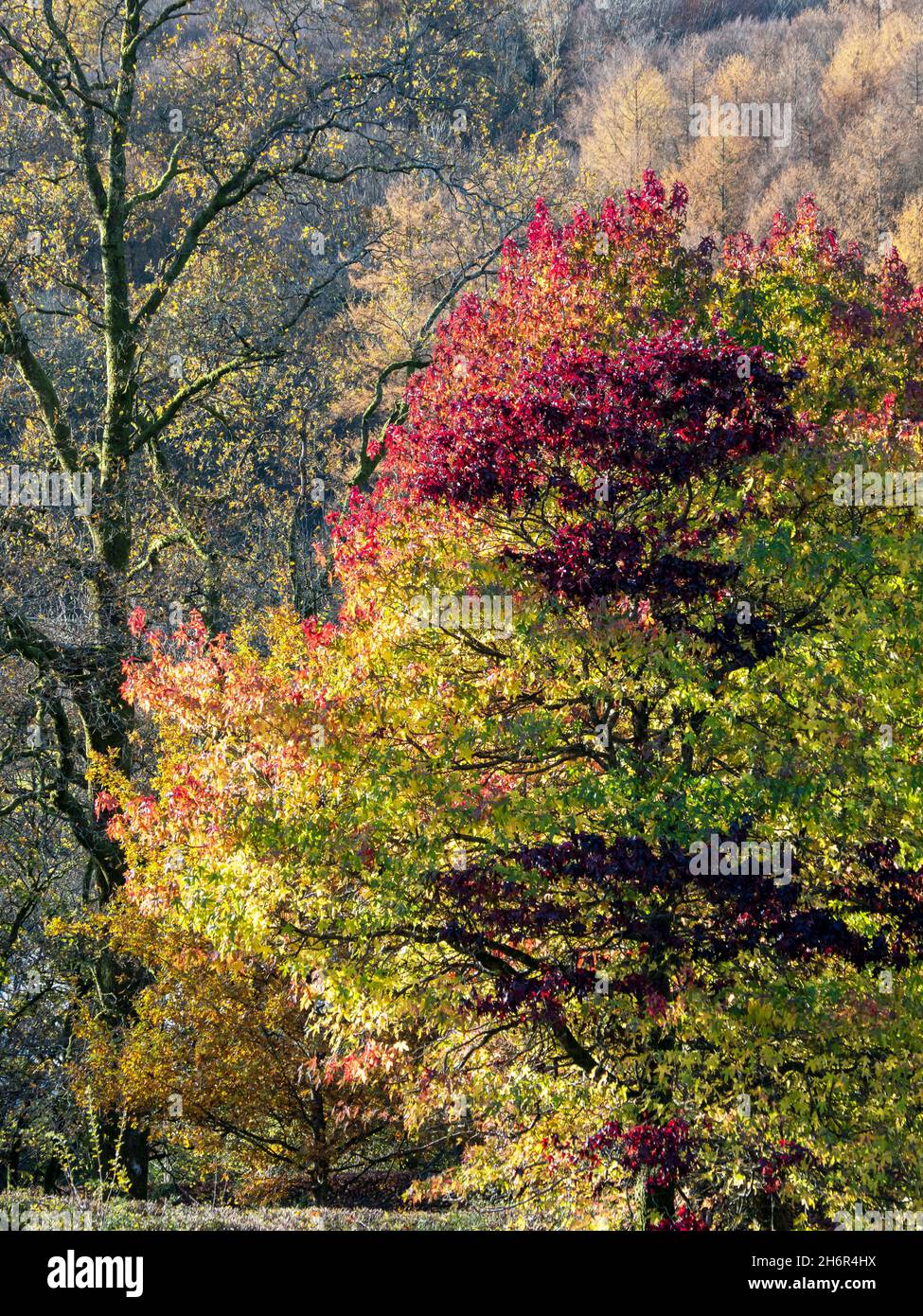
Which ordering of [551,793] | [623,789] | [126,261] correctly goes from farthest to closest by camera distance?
[126,261] < [551,793] < [623,789]

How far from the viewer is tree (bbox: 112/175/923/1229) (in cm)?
930

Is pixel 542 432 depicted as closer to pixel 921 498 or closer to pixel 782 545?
pixel 782 545

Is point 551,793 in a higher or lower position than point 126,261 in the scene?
lower

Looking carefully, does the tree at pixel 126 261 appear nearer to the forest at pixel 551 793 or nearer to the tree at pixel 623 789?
the forest at pixel 551 793

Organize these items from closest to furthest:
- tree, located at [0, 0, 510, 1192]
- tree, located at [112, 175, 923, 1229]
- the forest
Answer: tree, located at [112, 175, 923, 1229] → the forest → tree, located at [0, 0, 510, 1192]

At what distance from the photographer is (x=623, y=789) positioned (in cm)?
923

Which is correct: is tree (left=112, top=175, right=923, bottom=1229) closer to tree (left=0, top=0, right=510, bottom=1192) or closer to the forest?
the forest

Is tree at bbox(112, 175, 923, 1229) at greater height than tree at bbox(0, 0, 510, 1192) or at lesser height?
lesser

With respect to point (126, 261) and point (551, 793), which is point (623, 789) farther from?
point (126, 261)

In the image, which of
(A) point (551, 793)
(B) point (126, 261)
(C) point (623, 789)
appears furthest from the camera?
(B) point (126, 261)

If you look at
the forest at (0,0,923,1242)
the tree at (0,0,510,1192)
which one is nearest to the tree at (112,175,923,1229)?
the forest at (0,0,923,1242)

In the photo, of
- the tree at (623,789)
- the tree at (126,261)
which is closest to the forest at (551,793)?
the tree at (623,789)

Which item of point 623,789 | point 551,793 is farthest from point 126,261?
point 623,789

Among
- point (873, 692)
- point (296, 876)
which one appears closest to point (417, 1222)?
point (296, 876)
